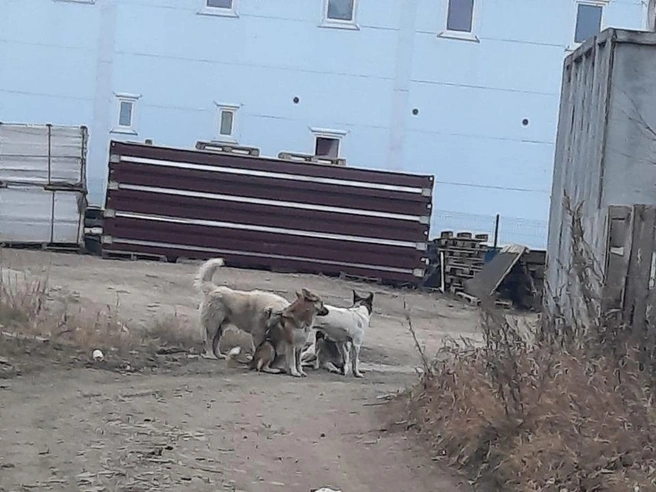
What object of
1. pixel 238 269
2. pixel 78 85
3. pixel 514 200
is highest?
pixel 78 85

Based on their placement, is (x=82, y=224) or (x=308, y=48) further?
(x=308, y=48)

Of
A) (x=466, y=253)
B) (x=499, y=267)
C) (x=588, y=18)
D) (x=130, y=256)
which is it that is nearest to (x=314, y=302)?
(x=499, y=267)

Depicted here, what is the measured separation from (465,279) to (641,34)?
1538cm

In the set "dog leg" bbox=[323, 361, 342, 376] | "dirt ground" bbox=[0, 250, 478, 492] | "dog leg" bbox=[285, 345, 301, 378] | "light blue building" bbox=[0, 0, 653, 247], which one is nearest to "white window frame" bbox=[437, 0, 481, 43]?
"light blue building" bbox=[0, 0, 653, 247]

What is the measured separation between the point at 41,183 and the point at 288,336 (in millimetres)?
14053

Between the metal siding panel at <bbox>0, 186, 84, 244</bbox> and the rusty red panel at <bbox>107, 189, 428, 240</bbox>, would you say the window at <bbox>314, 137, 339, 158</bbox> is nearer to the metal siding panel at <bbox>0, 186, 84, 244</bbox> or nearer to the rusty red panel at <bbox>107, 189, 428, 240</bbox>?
the rusty red panel at <bbox>107, 189, 428, 240</bbox>

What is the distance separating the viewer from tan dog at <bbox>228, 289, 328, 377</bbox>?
13.0 meters

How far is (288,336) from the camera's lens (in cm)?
1295

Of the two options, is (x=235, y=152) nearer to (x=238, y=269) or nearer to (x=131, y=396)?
(x=238, y=269)

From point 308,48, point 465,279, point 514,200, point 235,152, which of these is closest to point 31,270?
point 235,152

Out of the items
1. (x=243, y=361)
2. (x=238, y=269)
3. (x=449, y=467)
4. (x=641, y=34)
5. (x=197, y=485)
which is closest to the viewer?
(x=197, y=485)

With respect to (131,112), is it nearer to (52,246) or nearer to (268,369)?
(52,246)

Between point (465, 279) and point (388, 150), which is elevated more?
point (388, 150)

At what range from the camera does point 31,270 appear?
2098 centimetres
